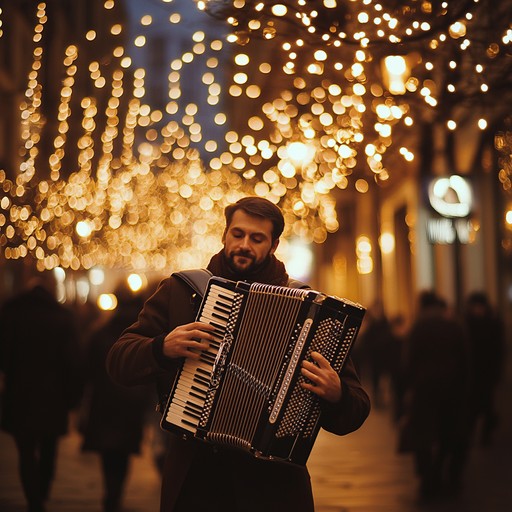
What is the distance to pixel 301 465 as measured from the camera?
455 centimetres

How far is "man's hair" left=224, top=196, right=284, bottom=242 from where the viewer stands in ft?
16.1

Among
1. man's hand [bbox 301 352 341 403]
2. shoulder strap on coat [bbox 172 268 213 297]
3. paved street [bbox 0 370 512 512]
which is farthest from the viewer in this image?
paved street [bbox 0 370 512 512]

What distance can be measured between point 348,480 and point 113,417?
2854 millimetres

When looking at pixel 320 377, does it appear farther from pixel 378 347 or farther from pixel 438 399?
pixel 378 347

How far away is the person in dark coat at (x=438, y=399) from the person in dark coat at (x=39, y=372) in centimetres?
311

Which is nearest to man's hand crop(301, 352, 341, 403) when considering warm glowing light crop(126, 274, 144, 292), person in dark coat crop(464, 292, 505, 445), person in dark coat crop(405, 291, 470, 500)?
person in dark coat crop(405, 291, 470, 500)

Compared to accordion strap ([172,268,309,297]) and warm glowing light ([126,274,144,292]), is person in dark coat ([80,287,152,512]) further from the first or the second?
accordion strap ([172,268,309,297])

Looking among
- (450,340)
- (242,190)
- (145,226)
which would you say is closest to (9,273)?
(145,226)

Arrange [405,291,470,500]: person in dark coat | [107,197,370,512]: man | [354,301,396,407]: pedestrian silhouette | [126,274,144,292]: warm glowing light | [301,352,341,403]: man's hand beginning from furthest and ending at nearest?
[354,301,396,407]: pedestrian silhouette
[126,274,144,292]: warm glowing light
[405,291,470,500]: person in dark coat
[107,197,370,512]: man
[301,352,341,403]: man's hand

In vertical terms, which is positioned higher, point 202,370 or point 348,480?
point 202,370

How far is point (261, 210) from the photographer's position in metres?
4.90

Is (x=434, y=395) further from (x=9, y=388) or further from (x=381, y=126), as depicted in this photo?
(x=9, y=388)

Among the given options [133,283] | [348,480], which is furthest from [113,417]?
[133,283]

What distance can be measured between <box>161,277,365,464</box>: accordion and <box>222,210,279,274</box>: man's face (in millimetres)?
245
